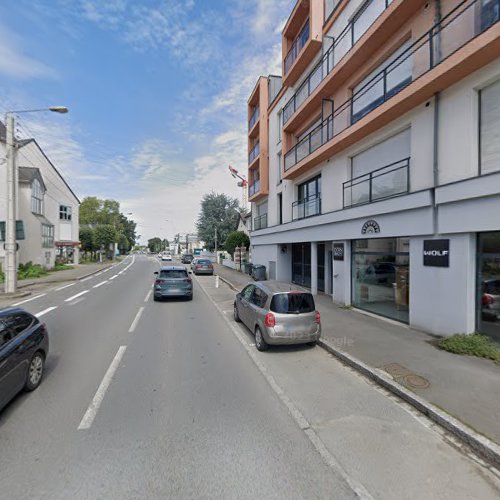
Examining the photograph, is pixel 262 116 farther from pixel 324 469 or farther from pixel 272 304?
pixel 324 469

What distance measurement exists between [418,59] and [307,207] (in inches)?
306

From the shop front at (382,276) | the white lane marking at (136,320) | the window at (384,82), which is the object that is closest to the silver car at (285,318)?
the white lane marking at (136,320)

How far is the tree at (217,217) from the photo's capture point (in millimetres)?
44688

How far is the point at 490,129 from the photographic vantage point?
6.14 metres

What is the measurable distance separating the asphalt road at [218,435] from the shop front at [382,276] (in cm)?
411

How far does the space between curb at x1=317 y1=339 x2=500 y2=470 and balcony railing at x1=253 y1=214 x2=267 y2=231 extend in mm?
16154

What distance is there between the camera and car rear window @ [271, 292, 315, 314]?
6243 millimetres

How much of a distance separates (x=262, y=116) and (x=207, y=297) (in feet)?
46.3

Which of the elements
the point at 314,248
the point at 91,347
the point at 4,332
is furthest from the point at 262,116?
the point at 4,332

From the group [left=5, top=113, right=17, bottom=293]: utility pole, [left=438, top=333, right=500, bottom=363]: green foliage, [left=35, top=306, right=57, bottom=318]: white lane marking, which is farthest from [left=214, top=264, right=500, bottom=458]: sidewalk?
[left=5, top=113, right=17, bottom=293]: utility pole

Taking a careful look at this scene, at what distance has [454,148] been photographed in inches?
263

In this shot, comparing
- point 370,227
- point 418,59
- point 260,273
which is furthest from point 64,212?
point 418,59

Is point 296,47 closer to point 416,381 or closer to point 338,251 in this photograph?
point 338,251

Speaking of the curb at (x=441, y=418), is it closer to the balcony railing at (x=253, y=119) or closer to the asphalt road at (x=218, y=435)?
the asphalt road at (x=218, y=435)
